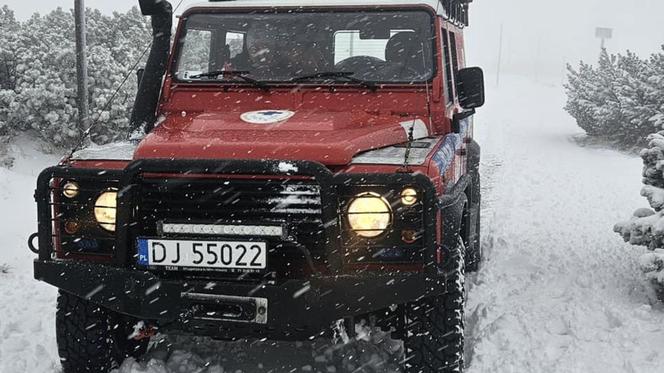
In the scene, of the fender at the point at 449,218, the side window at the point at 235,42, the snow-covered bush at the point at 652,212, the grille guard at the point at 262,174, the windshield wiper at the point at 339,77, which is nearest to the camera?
the grille guard at the point at 262,174

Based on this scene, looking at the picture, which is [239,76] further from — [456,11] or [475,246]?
[475,246]

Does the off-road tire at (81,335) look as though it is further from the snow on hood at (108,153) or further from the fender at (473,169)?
the fender at (473,169)

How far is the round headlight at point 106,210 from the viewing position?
11.4ft

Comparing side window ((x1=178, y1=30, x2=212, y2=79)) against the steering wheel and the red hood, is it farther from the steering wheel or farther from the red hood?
the steering wheel

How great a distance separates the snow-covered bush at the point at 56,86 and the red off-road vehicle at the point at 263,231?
9164mm

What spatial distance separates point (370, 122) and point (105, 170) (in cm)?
155

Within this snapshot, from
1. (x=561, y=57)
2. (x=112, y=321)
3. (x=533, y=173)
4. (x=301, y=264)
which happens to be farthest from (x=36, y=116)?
(x=561, y=57)

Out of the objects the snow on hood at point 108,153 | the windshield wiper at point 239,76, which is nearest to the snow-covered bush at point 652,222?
the windshield wiper at point 239,76

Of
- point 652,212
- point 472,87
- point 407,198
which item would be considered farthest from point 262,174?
point 652,212

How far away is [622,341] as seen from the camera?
14.7 ft

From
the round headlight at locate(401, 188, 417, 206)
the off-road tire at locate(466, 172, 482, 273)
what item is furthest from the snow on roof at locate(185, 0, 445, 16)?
the off-road tire at locate(466, 172, 482, 273)

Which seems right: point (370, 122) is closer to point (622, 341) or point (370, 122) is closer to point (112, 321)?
point (112, 321)

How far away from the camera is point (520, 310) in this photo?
16.6ft

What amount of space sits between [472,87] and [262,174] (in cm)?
197
